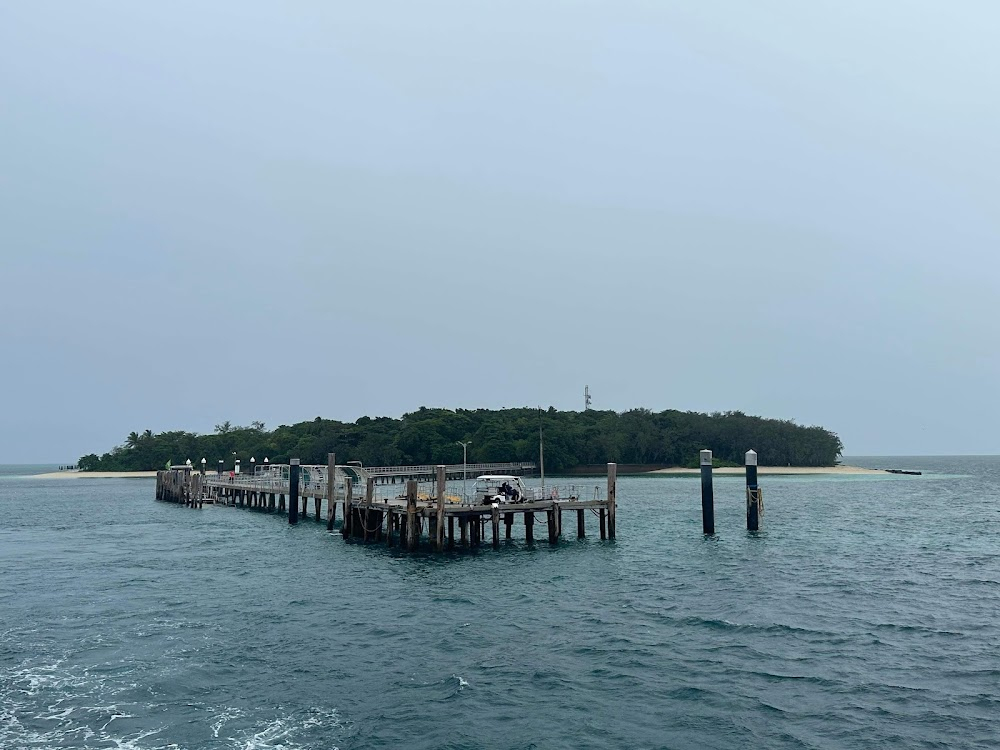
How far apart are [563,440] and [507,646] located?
145664mm

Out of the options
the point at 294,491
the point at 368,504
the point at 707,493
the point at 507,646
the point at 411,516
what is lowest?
the point at 507,646

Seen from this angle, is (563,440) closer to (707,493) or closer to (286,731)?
(707,493)

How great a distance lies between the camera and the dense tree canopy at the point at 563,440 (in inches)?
6767

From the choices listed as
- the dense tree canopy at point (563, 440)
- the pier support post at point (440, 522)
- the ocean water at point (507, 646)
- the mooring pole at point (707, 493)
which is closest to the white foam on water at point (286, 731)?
the ocean water at point (507, 646)

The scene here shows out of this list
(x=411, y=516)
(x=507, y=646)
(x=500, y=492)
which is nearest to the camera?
(x=507, y=646)

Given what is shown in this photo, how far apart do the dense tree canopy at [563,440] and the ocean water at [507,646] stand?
118 meters

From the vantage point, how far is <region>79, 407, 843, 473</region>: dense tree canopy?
171875mm

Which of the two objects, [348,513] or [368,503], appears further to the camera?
[348,513]

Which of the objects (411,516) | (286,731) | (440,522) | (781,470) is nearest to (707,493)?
(440,522)

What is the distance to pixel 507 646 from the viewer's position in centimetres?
2731

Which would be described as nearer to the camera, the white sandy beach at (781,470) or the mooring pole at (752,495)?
the mooring pole at (752,495)

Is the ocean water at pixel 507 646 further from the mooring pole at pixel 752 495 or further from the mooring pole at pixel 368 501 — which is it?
the mooring pole at pixel 752 495

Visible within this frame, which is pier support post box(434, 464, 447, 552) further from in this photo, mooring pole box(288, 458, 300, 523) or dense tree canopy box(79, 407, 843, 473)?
dense tree canopy box(79, 407, 843, 473)

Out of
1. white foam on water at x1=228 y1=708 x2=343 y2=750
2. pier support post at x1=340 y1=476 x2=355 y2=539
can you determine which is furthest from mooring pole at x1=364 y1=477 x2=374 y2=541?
white foam on water at x1=228 y1=708 x2=343 y2=750
